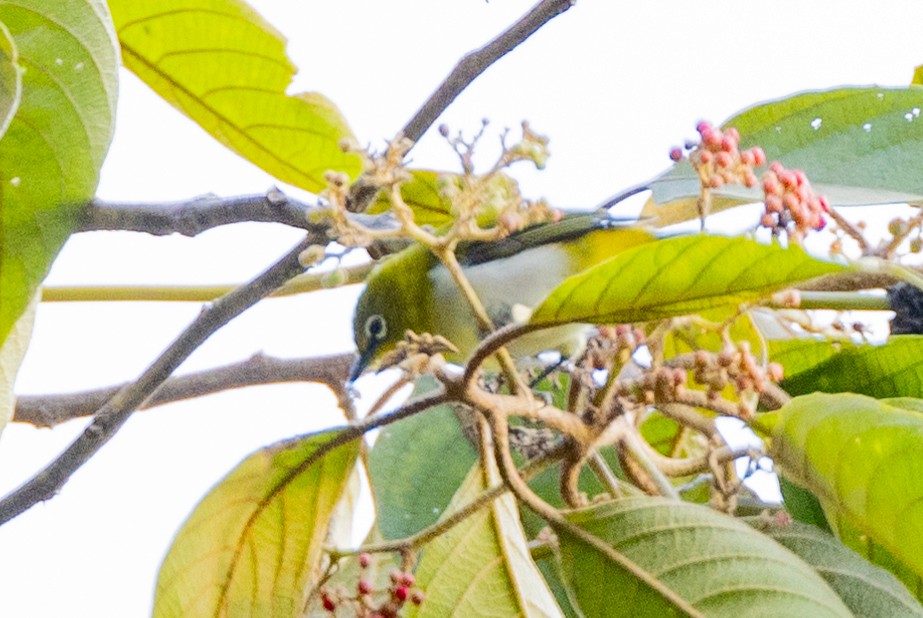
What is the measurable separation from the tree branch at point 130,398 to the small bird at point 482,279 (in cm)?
109

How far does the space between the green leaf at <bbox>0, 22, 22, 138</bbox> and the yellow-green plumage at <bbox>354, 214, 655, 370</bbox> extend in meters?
1.56

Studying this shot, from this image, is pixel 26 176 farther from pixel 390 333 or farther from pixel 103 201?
pixel 390 333

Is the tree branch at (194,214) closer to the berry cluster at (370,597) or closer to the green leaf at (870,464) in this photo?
the berry cluster at (370,597)

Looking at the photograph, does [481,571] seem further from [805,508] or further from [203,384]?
[203,384]

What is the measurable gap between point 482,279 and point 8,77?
1.78 metres

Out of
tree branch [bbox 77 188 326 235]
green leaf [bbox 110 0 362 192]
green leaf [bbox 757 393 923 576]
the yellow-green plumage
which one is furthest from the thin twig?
green leaf [bbox 757 393 923 576]

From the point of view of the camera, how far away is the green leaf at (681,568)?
134 centimetres

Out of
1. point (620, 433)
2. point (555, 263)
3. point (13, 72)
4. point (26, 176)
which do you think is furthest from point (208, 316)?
point (555, 263)

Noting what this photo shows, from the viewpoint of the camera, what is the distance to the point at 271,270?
4.73 feet

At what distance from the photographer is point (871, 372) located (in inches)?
66.2

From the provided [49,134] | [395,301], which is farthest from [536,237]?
[49,134]

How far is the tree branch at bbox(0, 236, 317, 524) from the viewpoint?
145 centimetres

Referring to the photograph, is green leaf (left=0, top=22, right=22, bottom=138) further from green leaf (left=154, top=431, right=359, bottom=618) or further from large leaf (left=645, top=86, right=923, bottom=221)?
large leaf (left=645, top=86, right=923, bottom=221)

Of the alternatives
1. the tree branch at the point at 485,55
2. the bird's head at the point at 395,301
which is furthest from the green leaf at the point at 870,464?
the bird's head at the point at 395,301
